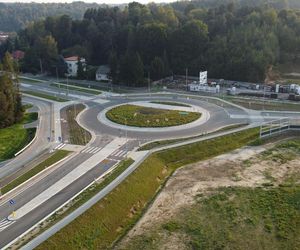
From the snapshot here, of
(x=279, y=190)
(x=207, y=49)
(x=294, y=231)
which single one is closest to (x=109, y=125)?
(x=279, y=190)

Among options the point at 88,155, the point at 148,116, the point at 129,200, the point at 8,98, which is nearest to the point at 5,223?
the point at 129,200

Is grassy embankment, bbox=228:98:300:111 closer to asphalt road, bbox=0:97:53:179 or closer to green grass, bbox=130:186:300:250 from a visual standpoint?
green grass, bbox=130:186:300:250

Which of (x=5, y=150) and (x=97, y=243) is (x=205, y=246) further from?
(x=5, y=150)

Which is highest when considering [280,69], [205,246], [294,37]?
[294,37]

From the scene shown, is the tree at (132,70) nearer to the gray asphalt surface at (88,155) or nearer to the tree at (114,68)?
the tree at (114,68)

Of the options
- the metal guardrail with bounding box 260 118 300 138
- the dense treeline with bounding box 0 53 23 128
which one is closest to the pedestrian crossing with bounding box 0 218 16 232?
the dense treeline with bounding box 0 53 23 128
